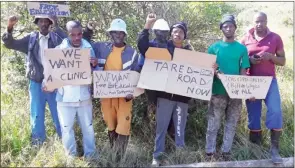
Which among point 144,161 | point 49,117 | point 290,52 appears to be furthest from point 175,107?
point 290,52

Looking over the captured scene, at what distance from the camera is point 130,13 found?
20.8 ft

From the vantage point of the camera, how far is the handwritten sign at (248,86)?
16.4ft

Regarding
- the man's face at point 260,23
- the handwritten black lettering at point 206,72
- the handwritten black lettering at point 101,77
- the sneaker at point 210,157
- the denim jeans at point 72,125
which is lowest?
the sneaker at point 210,157

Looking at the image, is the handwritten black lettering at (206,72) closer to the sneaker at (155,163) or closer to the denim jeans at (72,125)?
the sneaker at (155,163)

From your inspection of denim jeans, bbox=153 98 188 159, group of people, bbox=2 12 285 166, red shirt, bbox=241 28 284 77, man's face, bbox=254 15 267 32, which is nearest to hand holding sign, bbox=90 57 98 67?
group of people, bbox=2 12 285 166

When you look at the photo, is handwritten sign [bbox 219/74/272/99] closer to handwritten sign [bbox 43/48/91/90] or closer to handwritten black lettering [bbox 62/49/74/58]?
handwritten sign [bbox 43/48/91/90]

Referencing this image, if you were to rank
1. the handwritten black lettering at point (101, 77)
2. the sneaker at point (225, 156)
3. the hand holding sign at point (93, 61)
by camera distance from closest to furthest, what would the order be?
the hand holding sign at point (93, 61) → the handwritten black lettering at point (101, 77) → the sneaker at point (225, 156)

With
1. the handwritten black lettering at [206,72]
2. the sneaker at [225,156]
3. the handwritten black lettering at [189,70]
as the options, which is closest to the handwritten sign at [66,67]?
the handwritten black lettering at [189,70]

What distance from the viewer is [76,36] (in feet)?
15.5

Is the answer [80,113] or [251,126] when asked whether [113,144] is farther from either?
[251,126]

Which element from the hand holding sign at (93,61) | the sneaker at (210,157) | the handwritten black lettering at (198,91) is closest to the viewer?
the hand holding sign at (93,61)

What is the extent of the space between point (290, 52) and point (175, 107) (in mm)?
7692

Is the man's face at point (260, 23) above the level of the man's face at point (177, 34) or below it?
above

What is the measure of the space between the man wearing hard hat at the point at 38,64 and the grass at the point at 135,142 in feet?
0.57
